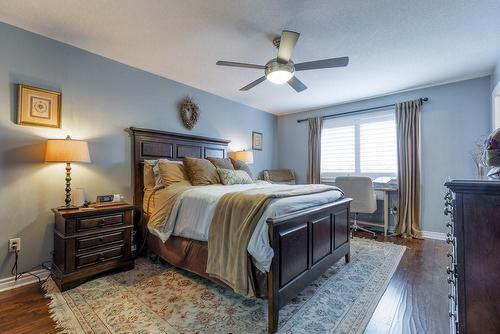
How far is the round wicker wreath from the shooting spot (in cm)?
380

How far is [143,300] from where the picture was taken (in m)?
1.99

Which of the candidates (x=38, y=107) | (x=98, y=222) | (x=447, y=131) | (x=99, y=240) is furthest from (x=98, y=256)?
(x=447, y=131)

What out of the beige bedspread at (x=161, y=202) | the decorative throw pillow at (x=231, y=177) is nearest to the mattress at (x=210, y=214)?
the beige bedspread at (x=161, y=202)

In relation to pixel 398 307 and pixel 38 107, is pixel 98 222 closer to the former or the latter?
pixel 38 107

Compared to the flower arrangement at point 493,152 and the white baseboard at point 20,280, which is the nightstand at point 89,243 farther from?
the flower arrangement at point 493,152

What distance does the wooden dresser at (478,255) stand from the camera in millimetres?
849

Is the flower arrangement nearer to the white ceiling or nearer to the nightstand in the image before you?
the white ceiling

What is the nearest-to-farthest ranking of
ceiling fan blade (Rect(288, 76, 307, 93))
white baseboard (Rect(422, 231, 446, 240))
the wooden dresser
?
1. the wooden dresser
2. ceiling fan blade (Rect(288, 76, 307, 93))
3. white baseboard (Rect(422, 231, 446, 240))

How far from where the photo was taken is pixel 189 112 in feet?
12.8

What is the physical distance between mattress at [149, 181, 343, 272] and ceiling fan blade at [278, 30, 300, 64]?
132 centimetres

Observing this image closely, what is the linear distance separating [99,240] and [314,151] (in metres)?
4.18

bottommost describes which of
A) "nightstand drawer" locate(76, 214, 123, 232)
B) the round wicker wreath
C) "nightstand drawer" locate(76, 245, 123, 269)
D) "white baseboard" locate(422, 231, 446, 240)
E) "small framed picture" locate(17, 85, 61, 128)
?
"white baseboard" locate(422, 231, 446, 240)

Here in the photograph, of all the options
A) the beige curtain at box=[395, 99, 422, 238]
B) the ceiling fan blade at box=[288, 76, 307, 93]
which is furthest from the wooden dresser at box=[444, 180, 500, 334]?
the beige curtain at box=[395, 99, 422, 238]

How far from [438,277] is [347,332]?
1457mm
